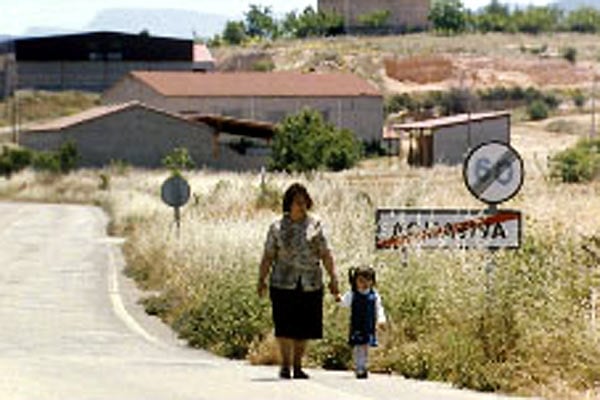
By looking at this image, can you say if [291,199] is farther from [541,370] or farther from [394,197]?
[394,197]

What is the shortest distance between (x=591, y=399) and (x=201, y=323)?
9.89 meters

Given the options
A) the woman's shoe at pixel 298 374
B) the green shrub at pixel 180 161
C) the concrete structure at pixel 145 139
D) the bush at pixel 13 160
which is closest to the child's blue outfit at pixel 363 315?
the woman's shoe at pixel 298 374

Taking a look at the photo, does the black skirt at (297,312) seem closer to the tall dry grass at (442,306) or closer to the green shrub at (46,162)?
the tall dry grass at (442,306)

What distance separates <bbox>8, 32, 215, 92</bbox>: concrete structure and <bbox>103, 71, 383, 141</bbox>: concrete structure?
17.6m

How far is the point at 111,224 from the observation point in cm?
5944

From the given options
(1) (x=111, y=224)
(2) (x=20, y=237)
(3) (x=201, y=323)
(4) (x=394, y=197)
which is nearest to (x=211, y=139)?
(1) (x=111, y=224)

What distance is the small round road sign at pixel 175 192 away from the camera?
122 feet

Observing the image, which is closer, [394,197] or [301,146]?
[394,197]

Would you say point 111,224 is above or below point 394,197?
below

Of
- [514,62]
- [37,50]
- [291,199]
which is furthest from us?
[514,62]

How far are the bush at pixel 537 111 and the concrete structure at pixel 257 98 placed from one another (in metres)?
19.8

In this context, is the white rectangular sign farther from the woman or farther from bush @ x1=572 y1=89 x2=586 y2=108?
bush @ x1=572 y1=89 x2=586 y2=108

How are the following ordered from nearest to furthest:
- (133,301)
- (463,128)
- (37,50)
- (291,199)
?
(291,199) < (133,301) < (463,128) < (37,50)

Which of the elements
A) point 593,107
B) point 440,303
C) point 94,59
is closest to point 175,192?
point 440,303
